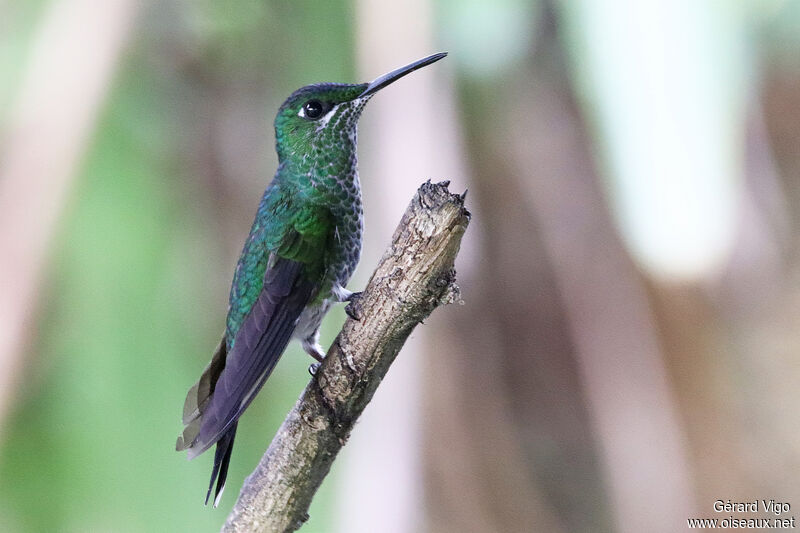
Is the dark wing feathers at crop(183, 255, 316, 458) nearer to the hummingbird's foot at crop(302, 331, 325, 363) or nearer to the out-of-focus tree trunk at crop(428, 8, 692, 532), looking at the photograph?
the hummingbird's foot at crop(302, 331, 325, 363)

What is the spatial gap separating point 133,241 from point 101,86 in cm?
→ 50

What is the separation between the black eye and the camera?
1.31 meters

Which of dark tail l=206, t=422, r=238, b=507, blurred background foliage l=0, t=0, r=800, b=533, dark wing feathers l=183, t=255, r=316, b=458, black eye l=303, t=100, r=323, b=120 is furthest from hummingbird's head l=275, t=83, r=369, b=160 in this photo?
dark tail l=206, t=422, r=238, b=507

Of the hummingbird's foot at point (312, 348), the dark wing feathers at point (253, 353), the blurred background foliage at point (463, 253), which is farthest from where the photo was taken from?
the blurred background foliage at point (463, 253)

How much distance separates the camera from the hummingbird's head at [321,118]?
4.22 ft

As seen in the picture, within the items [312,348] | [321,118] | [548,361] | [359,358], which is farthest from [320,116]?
[548,361]

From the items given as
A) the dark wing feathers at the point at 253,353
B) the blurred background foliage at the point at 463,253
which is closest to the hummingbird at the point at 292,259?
the dark wing feathers at the point at 253,353

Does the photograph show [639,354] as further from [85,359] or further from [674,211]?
[85,359]

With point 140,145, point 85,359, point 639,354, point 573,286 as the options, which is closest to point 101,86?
point 140,145

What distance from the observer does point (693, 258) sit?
1.32 metres

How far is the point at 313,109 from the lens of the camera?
1312mm

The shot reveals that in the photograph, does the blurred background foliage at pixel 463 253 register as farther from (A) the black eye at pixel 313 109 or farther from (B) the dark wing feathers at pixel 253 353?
(B) the dark wing feathers at pixel 253 353

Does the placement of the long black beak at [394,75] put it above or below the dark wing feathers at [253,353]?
above

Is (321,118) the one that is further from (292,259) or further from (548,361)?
(548,361)
